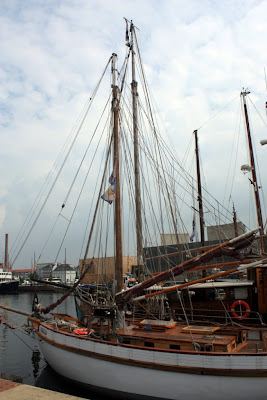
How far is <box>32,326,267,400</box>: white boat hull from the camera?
1087 cm

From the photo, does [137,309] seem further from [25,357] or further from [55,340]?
[25,357]

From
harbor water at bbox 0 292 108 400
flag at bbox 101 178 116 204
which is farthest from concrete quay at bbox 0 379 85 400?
flag at bbox 101 178 116 204

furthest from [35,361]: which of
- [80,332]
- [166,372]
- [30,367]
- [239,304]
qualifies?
[239,304]

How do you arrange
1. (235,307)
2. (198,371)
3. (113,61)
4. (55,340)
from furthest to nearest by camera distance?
(113,61) → (235,307) → (55,340) → (198,371)

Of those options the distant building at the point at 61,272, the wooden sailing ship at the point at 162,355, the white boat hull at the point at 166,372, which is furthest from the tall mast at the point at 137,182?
the distant building at the point at 61,272

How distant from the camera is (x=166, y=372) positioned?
460 inches

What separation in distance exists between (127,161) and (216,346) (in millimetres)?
12589

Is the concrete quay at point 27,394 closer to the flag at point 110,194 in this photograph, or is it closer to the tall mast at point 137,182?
the flag at point 110,194

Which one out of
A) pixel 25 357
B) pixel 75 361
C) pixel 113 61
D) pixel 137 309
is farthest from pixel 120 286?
pixel 113 61

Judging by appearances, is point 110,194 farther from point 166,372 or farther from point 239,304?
point 239,304

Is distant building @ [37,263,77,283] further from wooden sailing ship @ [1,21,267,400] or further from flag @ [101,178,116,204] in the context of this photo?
wooden sailing ship @ [1,21,267,400]

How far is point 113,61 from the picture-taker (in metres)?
19.4

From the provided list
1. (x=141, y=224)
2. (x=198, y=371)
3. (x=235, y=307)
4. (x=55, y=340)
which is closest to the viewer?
(x=198, y=371)

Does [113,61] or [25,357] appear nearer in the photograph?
[113,61]
